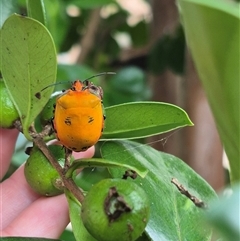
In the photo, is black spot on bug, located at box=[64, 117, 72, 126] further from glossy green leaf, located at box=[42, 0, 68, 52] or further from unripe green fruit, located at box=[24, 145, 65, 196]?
glossy green leaf, located at box=[42, 0, 68, 52]

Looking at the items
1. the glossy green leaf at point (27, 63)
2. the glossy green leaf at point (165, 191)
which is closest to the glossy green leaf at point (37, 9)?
the glossy green leaf at point (27, 63)

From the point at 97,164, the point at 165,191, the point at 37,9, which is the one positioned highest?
the point at 37,9

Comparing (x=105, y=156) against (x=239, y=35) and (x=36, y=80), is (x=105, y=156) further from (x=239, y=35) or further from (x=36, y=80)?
(x=239, y=35)

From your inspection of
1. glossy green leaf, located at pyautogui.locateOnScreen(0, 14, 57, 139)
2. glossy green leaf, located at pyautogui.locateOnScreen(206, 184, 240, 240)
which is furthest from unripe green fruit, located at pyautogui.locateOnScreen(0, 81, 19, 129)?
glossy green leaf, located at pyautogui.locateOnScreen(206, 184, 240, 240)

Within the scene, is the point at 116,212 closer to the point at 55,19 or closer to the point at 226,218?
the point at 226,218

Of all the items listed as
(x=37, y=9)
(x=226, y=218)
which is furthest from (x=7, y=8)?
(x=226, y=218)

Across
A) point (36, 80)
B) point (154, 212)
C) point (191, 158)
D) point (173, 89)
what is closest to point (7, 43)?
point (36, 80)

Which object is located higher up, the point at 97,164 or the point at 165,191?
the point at 97,164
